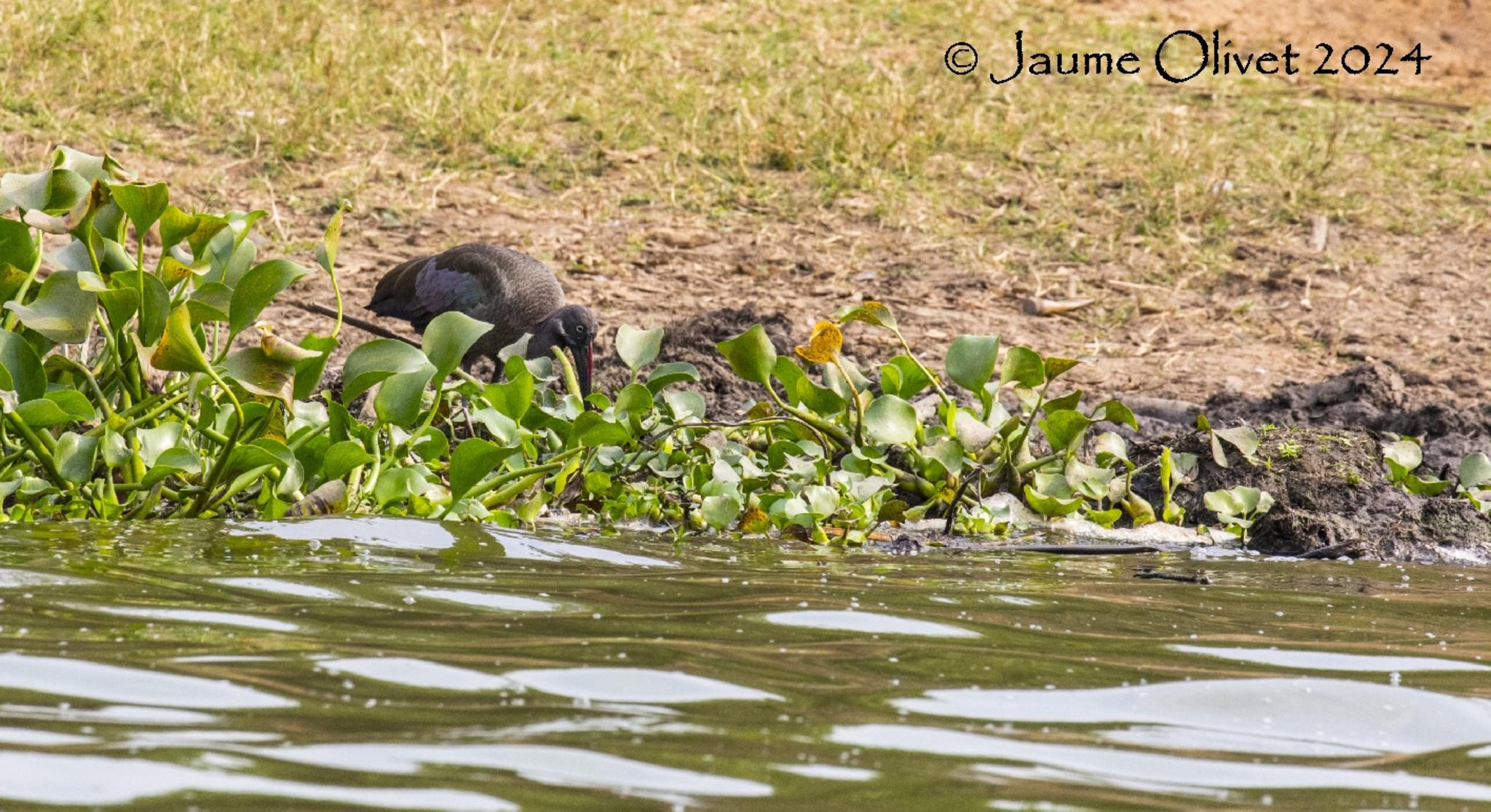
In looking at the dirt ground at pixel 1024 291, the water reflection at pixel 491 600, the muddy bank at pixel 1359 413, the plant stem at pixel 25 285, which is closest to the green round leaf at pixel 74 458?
the plant stem at pixel 25 285

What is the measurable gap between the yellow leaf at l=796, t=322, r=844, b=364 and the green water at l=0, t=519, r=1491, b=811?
0.95 metres

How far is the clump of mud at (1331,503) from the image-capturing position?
4.23 m

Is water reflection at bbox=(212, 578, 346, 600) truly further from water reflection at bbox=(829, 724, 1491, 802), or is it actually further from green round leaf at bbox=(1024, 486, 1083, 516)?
green round leaf at bbox=(1024, 486, 1083, 516)

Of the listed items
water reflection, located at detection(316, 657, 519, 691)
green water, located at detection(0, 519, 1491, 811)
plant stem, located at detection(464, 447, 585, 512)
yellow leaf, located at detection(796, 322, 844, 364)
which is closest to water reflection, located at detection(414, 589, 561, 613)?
green water, located at detection(0, 519, 1491, 811)

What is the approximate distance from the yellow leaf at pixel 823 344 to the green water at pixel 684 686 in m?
0.95

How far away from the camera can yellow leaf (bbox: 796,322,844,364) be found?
415cm

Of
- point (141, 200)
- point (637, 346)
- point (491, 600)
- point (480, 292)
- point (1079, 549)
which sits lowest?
point (1079, 549)

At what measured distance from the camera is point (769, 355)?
4.41m

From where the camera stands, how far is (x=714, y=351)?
5.54 metres

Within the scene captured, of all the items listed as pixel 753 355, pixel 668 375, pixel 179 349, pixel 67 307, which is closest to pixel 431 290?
pixel 668 375

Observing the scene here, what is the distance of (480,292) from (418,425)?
198 cm

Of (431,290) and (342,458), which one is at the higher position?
(431,290)

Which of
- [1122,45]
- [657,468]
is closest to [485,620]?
[657,468]

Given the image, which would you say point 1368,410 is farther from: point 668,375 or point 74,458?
point 74,458
